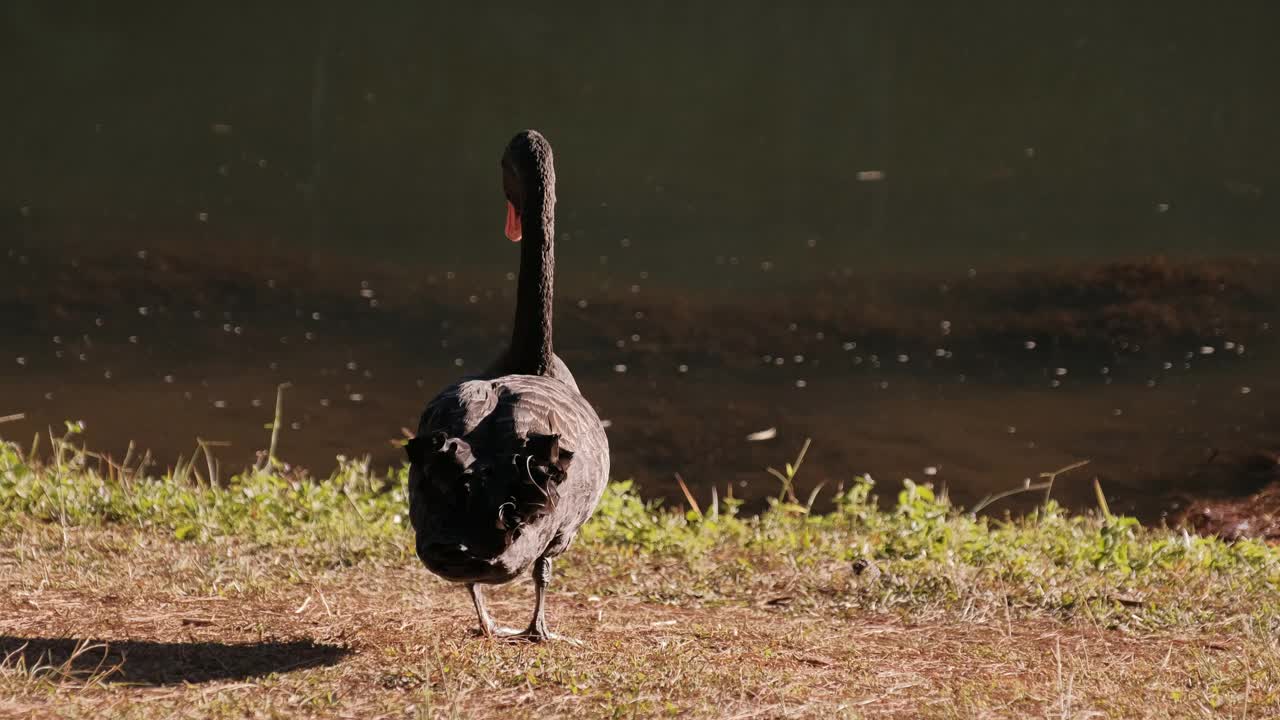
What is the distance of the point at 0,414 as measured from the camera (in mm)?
8086

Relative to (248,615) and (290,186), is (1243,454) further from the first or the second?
(290,186)

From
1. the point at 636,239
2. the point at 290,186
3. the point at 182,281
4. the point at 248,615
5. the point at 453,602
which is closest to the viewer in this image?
the point at 248,615

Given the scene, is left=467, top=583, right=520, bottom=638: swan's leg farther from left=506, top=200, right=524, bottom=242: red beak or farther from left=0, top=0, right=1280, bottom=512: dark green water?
left=0, top=0, right=1280, bottom=512: dark green water

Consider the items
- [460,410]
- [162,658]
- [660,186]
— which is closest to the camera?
[162,658]

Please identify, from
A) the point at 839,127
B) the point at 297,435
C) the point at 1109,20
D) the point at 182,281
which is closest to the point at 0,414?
the point at 297,435

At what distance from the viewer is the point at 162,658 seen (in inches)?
145

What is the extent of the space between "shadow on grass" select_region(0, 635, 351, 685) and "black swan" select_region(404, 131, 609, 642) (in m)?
0.55

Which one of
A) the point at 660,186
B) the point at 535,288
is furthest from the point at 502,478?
the point at 660,186

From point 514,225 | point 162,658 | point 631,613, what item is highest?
point 514,225

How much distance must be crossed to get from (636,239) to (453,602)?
24.6ft

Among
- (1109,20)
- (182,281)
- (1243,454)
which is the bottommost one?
(1243,454)

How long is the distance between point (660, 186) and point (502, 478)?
399 inches

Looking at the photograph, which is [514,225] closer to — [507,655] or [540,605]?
[540,605]

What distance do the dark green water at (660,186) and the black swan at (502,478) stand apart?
353 centimetres
